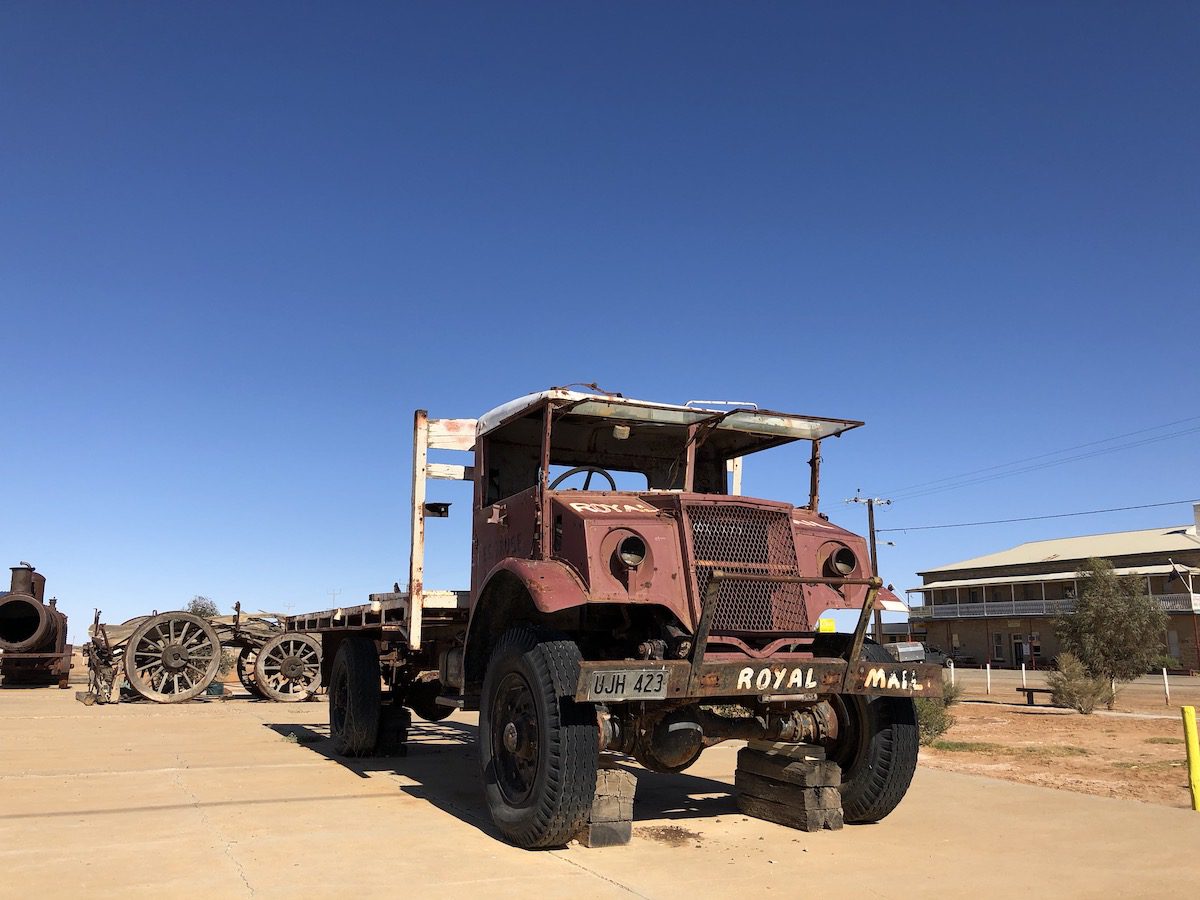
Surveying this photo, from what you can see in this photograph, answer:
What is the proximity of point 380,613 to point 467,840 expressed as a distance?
3809 millimetres

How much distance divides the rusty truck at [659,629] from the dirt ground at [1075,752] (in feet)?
13.4

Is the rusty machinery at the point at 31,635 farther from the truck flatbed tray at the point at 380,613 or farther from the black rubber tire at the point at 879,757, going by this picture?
the black rubber tire at the point at 879,757

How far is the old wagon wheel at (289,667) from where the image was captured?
19.5 metres

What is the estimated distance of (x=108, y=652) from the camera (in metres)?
18.8

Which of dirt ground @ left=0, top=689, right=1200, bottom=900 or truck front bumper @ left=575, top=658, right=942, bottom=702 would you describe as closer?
dirt ground @ left=0, top=689, right=1200, bottom=900

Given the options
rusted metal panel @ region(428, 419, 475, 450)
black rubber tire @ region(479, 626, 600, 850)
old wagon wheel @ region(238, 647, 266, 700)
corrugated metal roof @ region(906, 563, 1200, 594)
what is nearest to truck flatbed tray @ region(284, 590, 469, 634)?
rusted metal panel @ region(428, 419, 475, 450)

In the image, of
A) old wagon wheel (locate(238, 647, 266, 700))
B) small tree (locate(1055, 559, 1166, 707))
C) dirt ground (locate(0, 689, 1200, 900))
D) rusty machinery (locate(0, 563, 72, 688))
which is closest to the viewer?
dirt ground (locate(0, 689, 1200, 900))

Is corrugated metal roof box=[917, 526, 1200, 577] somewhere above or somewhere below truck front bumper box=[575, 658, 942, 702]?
above

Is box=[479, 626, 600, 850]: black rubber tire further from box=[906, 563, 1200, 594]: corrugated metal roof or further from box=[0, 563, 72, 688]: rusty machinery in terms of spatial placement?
box=[906, 563, 1200, 594]: corrugated metal roof

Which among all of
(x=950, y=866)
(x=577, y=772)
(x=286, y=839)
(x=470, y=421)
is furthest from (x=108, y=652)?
(x=950, y=866)

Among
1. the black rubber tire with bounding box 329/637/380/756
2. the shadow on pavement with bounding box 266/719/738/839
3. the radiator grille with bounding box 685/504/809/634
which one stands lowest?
the shadow on pavement with bounding box 266/719/738/839

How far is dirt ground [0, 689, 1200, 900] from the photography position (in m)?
4.74

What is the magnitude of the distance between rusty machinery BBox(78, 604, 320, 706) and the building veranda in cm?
3751

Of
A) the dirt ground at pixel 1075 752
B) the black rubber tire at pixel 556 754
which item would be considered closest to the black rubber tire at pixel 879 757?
the black rubber tire at pixel 556 754
